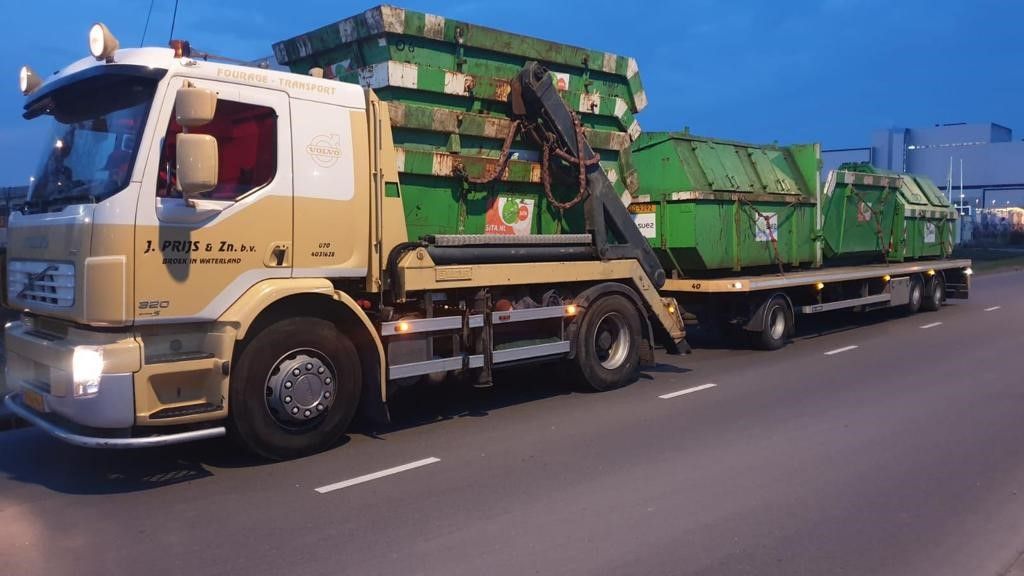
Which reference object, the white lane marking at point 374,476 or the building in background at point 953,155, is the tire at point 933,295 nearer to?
the white lane marking at point 374,476

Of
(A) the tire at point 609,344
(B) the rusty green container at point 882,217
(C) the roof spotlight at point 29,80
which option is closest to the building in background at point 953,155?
(B) the rusty green container at point 882,217

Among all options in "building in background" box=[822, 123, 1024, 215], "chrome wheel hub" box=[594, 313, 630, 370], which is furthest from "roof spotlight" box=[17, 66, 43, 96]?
"building in background" box=[822, 123, 1024, 215]

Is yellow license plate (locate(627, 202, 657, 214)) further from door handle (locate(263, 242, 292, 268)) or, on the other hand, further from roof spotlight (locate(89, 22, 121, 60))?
roof spotlight (locate(89, 22, 121, 60))

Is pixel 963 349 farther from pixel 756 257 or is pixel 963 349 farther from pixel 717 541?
pixel 717 541

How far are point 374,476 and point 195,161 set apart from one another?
254 centimetres

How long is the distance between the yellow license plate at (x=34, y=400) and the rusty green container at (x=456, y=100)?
3253 millimetres

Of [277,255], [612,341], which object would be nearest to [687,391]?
[612,341]

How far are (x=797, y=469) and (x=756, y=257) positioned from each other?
275 inches

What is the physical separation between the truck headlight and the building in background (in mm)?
69948

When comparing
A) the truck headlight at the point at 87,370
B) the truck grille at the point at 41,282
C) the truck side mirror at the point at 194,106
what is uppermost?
the truck side mirror at the point at 194,106

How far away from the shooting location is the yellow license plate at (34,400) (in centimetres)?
582

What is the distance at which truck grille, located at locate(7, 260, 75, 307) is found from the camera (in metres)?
5.63

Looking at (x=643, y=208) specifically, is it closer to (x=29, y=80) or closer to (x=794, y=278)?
(x=794, y=278)

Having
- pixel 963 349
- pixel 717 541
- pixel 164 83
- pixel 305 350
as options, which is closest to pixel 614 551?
pixel 717 541
